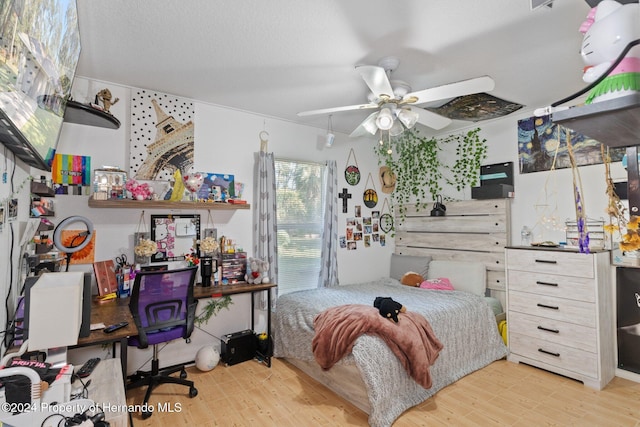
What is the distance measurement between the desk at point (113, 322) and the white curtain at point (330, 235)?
2.13m

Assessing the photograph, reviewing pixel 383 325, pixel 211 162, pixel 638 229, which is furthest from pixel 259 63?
pixel 638 229

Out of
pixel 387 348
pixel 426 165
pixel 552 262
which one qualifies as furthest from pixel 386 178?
pixel 387 348

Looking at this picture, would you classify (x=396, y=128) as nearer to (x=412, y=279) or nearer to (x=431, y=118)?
(x=431, y=118)

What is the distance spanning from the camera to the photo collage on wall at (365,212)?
14.5ft

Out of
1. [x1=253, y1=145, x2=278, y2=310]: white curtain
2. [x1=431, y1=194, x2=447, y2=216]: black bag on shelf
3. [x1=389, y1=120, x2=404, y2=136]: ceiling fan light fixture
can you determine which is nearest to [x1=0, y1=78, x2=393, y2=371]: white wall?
[x1=253, y1=145, x2=278, y2=310]: white curtain

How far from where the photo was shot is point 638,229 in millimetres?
1268

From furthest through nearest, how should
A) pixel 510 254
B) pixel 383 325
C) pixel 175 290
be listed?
pixel 510 254 < pixel 175 290 < pixel 383 325

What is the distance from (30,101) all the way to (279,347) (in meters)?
2.84

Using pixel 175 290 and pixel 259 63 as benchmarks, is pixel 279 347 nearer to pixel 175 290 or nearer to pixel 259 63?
pixel 175 290

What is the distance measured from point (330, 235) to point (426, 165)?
5.62 feet

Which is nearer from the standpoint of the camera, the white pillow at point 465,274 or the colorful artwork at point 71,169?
the colorful artwork at point 71,169

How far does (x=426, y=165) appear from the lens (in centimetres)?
454

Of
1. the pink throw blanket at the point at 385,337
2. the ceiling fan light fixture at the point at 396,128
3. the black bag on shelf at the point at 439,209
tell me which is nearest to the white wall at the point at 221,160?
the black bag on shelf at the point at 439,209

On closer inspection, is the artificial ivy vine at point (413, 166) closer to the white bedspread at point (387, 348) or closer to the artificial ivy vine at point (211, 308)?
the white bedspread at point (387, 348)
